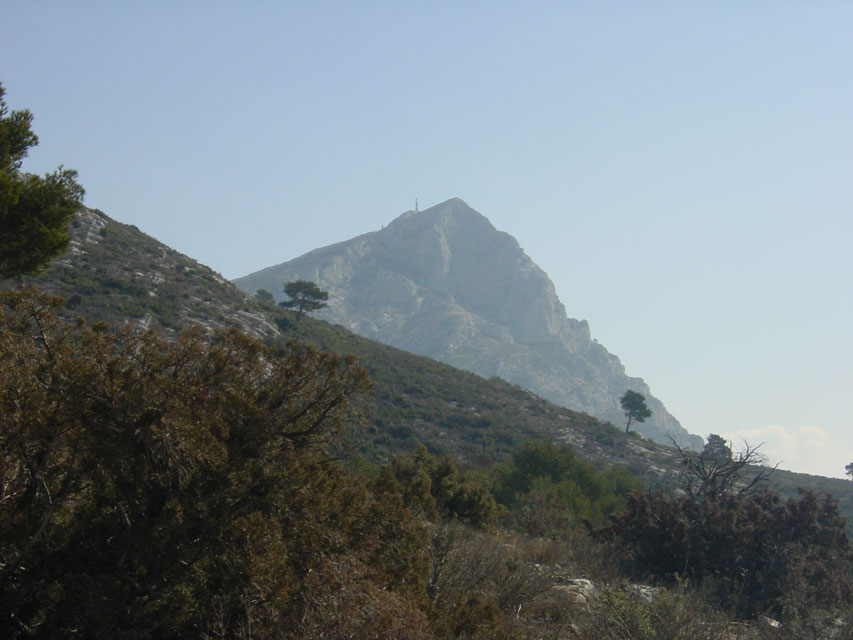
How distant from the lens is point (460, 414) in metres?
48.7

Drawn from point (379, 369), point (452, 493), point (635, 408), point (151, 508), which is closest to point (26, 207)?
point (151, 508)

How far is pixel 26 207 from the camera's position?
37.4ft

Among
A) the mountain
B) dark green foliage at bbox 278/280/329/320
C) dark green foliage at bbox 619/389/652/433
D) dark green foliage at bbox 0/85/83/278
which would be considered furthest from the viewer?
dark green foliage at bbox 619/389/652/433

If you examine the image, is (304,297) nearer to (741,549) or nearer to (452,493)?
(452,493)

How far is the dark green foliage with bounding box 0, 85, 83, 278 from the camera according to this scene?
1116 centimetres

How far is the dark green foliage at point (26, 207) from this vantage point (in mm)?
11164

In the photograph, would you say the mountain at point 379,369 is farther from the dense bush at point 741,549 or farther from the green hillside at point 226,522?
the green hillside at point 226,522

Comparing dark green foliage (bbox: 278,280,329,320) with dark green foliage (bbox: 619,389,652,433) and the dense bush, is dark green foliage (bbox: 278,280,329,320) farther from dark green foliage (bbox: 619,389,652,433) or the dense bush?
the dense bush

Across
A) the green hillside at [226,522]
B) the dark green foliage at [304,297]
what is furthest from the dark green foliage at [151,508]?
the dark green foliage at [304,297]

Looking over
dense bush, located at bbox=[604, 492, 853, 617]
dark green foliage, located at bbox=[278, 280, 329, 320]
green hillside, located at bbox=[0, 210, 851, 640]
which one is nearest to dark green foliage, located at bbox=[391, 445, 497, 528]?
dense bush, located at bbox=[604, 492, 853, 617]

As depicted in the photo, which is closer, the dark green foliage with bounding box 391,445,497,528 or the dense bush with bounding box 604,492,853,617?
the dense bush with bounding box 604,492,853,617

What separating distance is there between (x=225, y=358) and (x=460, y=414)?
131 ft

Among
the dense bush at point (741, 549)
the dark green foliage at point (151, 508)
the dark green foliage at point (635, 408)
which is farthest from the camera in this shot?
the dark green foliage at point (635, 408)

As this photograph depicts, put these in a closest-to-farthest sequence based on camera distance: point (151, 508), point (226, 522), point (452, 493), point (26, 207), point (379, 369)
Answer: point (226, 522), point (151, 508), point (26, 207), point (452, 493), point (379, 369)
